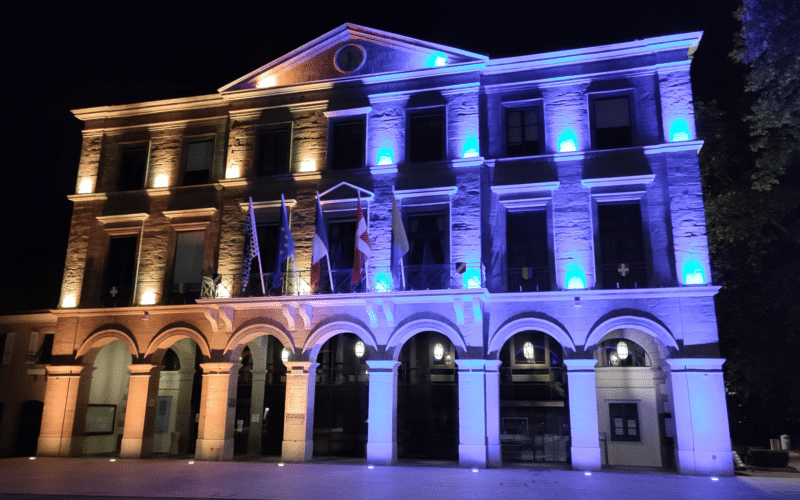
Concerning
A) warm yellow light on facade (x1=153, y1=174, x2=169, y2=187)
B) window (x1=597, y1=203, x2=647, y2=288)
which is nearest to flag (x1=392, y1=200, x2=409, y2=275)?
window (x1=597, y1=203, x2=647, y2=288)

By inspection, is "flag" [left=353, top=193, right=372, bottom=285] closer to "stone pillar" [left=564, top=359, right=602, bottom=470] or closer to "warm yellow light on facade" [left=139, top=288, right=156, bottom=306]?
"stone pillar" [left=564, top=359, right=602, bottom=470]

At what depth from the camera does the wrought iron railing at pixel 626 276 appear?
1953cm

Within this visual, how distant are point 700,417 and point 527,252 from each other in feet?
22.9

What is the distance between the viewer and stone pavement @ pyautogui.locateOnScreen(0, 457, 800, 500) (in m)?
13.6

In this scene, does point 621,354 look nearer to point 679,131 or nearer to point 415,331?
point 415,331

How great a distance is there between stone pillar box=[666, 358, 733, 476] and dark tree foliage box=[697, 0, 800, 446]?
15.6ft

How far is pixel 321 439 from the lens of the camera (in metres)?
22.5

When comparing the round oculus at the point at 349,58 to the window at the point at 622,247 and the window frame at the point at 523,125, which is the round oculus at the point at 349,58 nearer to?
the window frame at the point at 523,125

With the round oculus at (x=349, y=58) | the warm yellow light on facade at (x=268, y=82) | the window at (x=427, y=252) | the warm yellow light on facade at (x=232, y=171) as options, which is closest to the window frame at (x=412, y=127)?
the window at (x=427, y=252)

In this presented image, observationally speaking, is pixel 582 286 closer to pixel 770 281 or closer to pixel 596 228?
pixel 596 228

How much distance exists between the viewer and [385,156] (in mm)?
22172

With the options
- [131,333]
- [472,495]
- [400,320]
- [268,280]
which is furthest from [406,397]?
[131,333]

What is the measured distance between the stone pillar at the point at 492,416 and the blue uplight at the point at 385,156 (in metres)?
7.75

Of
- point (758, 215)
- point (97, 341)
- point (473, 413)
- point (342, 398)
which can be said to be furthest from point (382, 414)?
point (758, 215)
